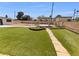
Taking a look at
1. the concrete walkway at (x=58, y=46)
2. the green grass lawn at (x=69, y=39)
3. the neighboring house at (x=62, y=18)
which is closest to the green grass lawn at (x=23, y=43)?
the concrete walkway at (x=58, y=46)

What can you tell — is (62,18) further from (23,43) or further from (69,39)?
(23,43)

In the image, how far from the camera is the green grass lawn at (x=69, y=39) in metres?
3.75

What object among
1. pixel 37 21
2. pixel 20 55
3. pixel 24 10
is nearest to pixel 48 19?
pixel 37 21

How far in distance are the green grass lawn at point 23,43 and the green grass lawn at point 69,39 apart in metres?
0.31

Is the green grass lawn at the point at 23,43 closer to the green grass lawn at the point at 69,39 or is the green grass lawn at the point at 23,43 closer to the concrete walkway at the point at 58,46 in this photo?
the concrete walkway at the point at 58,46

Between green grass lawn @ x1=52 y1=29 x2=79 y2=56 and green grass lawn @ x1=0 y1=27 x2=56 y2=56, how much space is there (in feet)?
1.01

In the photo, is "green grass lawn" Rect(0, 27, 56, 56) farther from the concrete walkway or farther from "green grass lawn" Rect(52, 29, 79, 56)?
"green grass lawn" Rect(52, 29, 79, 56)

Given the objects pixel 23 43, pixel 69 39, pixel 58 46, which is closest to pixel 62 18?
pixel 69 39

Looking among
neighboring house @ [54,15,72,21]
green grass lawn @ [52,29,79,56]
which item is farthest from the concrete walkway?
neighboring house @ [54,15,72,21]

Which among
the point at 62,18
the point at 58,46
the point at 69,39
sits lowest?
the point at 58,46

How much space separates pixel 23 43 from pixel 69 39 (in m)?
0.96

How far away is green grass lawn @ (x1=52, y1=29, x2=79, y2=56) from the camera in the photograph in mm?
3748

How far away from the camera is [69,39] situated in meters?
3.98

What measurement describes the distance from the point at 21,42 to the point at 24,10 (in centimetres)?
65
